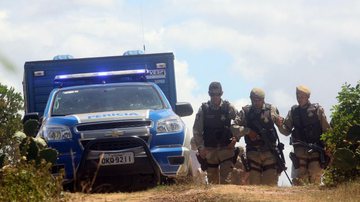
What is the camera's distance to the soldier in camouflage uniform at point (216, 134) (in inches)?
513

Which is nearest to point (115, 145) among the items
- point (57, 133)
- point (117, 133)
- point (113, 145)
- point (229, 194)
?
point (113, 145)

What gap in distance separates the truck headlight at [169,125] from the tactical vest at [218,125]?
169 centimetres

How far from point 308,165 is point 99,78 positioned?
11.8 ft

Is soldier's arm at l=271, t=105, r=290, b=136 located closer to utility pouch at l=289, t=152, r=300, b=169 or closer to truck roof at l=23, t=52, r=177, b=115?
utility pouch at l=289, t=152, r=300, b=169

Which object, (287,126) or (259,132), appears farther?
→ (287,126)

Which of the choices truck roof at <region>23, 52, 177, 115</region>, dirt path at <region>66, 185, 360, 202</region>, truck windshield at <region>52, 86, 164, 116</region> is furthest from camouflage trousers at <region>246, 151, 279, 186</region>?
truck roof at <region>23, 52, 177, 115</region>

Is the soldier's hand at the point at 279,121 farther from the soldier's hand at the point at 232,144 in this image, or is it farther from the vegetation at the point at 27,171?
the vegetation at the point at 27,171

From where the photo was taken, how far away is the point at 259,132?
12.9 metres

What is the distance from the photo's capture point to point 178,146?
36.8ft

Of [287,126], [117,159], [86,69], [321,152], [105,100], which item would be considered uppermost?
[86,69]

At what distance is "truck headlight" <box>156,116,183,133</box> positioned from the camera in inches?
438

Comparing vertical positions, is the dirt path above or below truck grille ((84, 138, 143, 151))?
below

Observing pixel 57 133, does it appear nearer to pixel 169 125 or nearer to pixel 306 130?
pixel 169 125

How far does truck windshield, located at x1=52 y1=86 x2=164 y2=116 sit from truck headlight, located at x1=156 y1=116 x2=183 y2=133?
25.0 inches
